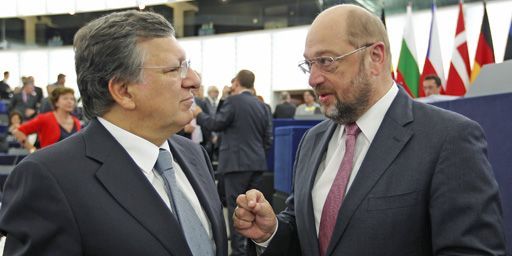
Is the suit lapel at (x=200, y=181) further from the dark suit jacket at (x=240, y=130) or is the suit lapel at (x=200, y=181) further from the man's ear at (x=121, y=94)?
the dark suit jacket at (x=240, y=130)

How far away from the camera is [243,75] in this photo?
15.9 feet

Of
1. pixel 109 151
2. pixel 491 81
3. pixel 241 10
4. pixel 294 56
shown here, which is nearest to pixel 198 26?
pixel 241 10

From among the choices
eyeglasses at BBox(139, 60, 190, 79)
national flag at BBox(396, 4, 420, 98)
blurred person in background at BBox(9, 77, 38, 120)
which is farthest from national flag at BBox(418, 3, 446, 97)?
blurred person in background at BBox(9, 77, 38, 120)

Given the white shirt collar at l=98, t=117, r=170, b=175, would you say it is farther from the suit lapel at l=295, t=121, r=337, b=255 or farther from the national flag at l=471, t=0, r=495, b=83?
the national flag at l=471, t=0, r=495, b=83

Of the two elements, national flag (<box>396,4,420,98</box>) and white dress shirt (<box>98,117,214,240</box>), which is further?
national flag (<box>396,4,420,98</box>)

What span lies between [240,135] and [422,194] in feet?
11.6

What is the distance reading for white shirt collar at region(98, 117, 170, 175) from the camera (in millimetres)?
1412

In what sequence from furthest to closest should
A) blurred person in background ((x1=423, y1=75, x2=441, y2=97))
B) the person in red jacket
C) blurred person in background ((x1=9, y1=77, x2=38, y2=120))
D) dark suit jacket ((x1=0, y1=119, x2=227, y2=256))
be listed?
blurred person in background ((x1=9, y1=77, x2=38, y2=120)) < blurred person in background ((x1=423, y1=75, x2=441, y2=97)) < the person in red jacket < dark suit jacket ((x1=0, y1=119, x2=227, y2=256))

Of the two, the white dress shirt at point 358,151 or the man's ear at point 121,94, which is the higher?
the man's ear at point 121,94

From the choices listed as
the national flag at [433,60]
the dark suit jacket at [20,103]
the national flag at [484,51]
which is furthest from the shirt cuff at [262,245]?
the dark suit jacket at [20,103]

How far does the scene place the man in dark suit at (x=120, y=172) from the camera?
119cm

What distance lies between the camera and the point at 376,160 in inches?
58.1

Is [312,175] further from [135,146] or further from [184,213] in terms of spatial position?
[135,146]

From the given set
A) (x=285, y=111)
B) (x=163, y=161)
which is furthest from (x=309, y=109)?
(x=163, y=161)
